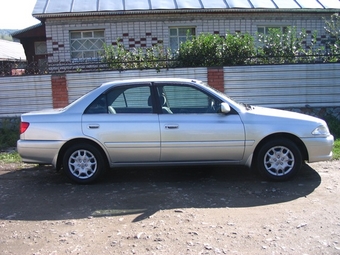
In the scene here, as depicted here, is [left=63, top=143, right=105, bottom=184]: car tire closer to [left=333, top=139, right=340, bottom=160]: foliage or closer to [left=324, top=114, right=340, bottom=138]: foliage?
[left=333, top=139, right=340, bottom=160]: foliage

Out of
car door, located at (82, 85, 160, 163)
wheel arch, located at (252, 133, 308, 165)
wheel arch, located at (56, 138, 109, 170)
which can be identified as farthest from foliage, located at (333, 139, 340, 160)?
wheel arch, located at (56, 138, 109, 170)

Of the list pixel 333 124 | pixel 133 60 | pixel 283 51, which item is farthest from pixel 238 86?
pixel 133 60

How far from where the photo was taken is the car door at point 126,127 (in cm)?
577

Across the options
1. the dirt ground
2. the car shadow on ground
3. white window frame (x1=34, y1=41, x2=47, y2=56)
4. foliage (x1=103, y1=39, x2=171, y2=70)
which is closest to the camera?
the dirt ground

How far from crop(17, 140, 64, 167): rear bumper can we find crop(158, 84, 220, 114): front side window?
1701 millimetres

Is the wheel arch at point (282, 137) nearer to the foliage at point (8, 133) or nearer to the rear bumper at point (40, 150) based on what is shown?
the rear bumper at point (40, 150)

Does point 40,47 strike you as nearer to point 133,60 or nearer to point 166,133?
point 133,60

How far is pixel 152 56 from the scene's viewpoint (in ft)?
34.3

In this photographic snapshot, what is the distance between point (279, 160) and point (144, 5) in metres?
9.37

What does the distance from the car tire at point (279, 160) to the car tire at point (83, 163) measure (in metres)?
2.39

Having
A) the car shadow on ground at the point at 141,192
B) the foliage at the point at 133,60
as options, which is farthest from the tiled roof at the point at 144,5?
the car shadow on ground at the point at 141,192

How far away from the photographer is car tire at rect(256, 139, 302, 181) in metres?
5.79

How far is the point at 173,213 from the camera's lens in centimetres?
473

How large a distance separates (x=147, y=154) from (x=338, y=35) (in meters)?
9.19
